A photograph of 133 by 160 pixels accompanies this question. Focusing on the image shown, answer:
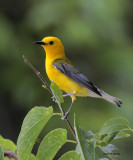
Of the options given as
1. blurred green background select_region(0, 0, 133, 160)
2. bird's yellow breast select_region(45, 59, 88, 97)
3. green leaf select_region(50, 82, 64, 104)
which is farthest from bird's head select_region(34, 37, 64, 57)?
blurred green background select_region(0, 0, 133, 160)

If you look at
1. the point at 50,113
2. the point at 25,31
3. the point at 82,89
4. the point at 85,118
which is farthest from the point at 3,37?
the point at 50,113

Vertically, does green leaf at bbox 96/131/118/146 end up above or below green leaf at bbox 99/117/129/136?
below

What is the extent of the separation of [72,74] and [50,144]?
1.28m

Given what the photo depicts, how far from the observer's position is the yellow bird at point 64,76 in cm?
232

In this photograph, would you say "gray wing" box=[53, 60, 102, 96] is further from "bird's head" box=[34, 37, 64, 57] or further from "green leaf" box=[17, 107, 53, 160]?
"green leaf" box=[17, 107, 53, 160]

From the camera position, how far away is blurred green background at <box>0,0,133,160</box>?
4773 millimetres

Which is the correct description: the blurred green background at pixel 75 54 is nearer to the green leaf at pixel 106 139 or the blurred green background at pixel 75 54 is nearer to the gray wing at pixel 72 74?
the gray wing at pixel 72 74

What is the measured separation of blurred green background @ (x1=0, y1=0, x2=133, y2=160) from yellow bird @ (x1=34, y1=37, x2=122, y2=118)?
2.07 meters

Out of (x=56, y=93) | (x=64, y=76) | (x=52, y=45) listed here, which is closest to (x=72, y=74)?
(x=64, y=76)

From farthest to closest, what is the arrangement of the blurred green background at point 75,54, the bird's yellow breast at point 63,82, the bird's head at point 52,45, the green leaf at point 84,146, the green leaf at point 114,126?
the blurred green background at point 75,54, the bird's head at point 52,45, the bird's yellow breast at point 63,82, the green leaf at point 114,126, the green leaf at point 84,146

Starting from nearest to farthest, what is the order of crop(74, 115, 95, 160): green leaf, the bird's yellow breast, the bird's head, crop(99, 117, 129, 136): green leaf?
crop(74, 115, 95, 160): green leaf, crop(99, 117, 129, 136): green leaf, the bird's yellow breast, the bird's head

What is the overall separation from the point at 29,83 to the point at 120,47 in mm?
1442

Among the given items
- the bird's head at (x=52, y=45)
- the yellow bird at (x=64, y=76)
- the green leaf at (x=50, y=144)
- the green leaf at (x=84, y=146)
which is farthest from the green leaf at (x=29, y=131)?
the bird's head at (x=52, y=45)

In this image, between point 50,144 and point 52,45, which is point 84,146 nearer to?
point 50,144
